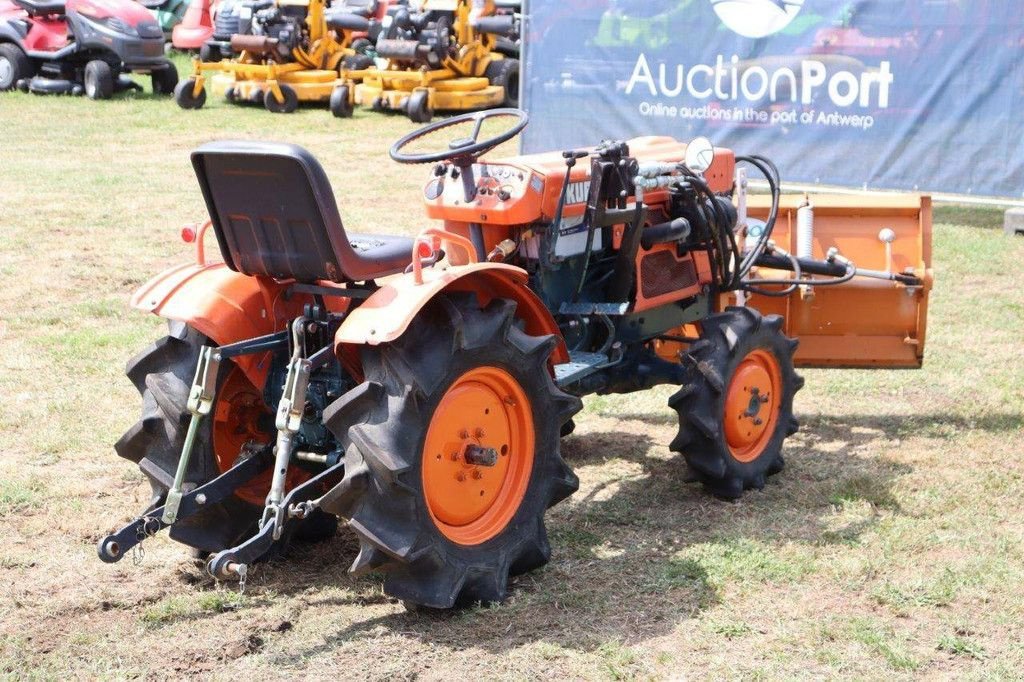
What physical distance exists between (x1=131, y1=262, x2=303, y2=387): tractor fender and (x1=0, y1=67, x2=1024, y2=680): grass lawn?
77 cm

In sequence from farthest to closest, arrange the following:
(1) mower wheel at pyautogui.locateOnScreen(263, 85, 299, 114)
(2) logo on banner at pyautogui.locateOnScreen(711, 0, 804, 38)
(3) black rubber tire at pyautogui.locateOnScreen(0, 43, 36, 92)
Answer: (3) black rubber tire at pyautogui.locateOnScreen(0, 43, 36, 92) → (1) mower wheel at pyautogui.locateOnScreen(263, 85, 299, 114) → (2) logo on banner at pyautogui.locateOnScreen(711, 0, 804, 38)

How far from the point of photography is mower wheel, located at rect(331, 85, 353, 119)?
15641 millimetres


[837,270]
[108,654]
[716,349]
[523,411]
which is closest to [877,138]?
[837,270]

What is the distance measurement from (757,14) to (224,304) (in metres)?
7.38

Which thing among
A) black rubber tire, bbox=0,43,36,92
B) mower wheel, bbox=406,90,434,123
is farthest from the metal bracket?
black rubber tire, bbox=0,43,36,92

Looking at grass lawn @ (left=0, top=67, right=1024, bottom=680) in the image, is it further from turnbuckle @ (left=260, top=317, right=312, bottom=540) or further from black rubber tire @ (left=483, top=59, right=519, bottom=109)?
black rubber tire @ (left=483, top=59, right=519, bottom=109)

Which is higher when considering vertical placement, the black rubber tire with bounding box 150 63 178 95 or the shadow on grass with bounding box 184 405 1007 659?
the black rubber tire with bounding box 150 63 178 95

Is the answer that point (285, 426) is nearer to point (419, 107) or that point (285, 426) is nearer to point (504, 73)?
point (419, 107)

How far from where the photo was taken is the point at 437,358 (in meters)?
3.78

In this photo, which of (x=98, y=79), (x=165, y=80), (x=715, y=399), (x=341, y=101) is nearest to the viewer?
(x=715, y=399)

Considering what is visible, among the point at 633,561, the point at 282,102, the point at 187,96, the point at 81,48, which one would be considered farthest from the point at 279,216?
the point at 81,48

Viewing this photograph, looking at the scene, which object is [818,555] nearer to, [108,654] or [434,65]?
[108,654]

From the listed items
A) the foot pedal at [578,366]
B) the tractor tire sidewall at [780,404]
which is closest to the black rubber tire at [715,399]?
the tractor tire sidewall at [780,404]

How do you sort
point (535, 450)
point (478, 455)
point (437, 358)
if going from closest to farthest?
point (437, 358) < point (478, 455) < point (535, 450)
